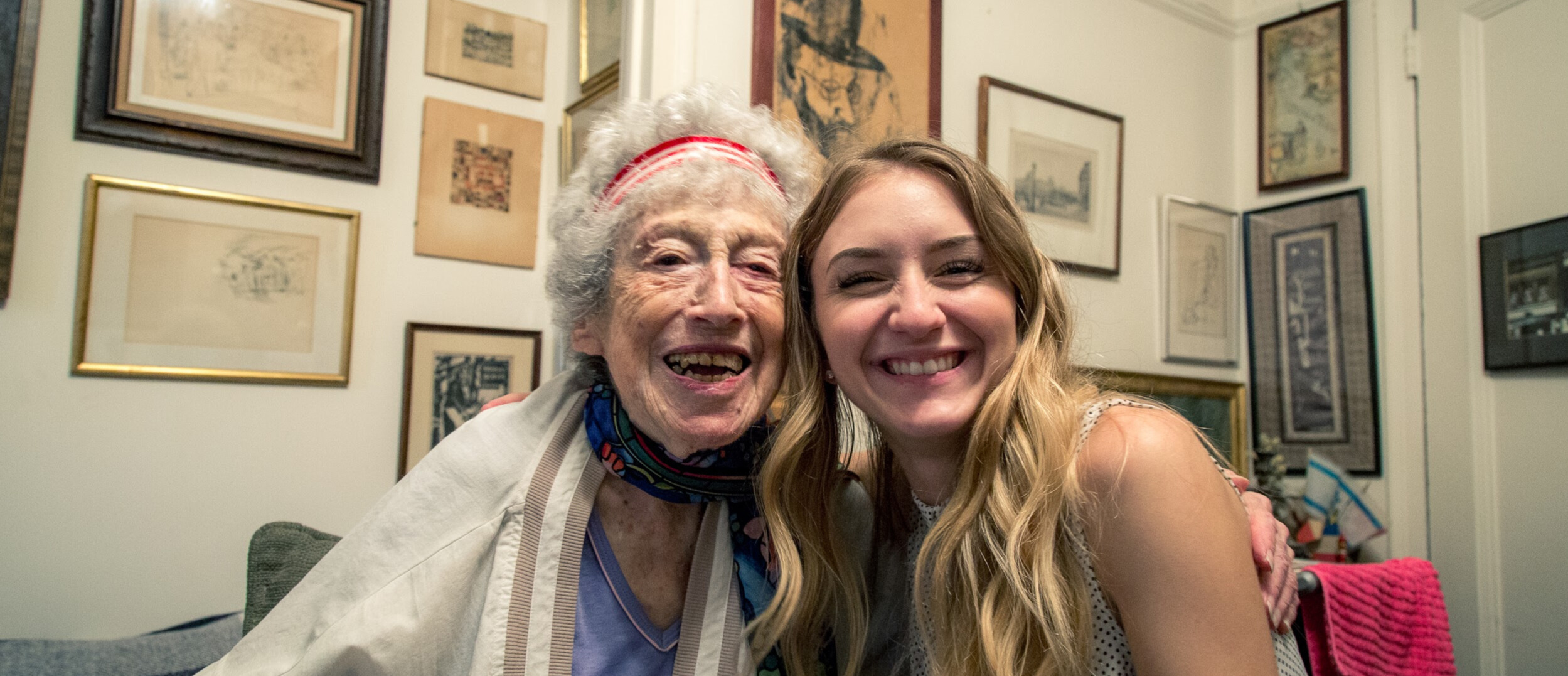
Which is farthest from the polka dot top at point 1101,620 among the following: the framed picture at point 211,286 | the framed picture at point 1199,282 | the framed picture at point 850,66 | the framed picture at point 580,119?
the framed picture at point 1199,282

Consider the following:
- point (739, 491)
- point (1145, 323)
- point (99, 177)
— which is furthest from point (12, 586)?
point (1145, 323)

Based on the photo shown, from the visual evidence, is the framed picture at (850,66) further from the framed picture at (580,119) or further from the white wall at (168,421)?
the white wall at (168,421)

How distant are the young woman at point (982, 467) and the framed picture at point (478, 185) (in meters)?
1.23

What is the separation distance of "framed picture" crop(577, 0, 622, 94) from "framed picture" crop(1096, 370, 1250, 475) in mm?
1839

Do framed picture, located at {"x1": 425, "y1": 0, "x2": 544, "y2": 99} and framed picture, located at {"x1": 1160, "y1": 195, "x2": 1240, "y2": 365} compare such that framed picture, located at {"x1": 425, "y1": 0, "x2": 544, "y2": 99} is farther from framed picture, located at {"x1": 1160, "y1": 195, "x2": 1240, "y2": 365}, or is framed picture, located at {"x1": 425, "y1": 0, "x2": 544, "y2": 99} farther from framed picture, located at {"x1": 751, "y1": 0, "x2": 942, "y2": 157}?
framed picture, located at {"x1": 1160, "y1": 195, "x2": 1240, "y2": 365}

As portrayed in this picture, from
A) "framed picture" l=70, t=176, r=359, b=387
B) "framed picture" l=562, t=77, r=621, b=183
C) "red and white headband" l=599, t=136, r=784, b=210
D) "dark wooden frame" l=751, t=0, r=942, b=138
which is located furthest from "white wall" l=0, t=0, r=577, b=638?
"red and white headband" l=599, t=136, r=784, b=210

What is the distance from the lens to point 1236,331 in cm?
313

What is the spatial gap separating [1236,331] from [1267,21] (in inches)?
44.4

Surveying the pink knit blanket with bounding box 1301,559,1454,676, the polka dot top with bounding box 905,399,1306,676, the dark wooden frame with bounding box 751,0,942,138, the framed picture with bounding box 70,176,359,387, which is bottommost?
the pink knit blanket with bounding box 1301,559,1454,676

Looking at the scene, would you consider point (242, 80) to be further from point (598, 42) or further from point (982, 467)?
point (982, 467)

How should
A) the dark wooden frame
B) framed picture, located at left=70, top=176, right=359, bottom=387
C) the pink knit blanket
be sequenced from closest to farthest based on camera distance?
the pink knit blanket → framed picture, located at left=70, top=176, right=359, bottom=387 → the dark wooden frame

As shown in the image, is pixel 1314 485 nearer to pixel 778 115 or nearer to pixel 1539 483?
pixel 1539 483

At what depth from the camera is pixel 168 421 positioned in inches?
74.0

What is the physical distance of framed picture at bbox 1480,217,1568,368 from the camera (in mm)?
2174
